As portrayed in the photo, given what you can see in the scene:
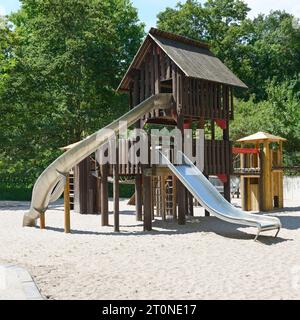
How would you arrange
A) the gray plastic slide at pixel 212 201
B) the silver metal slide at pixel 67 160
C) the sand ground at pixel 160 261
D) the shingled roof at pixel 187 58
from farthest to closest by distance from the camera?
1. the shingled roof at pixel 187 58
2. the silver metal slide at pixel 67 160
3. the gray plastic slide at pixel 212 201
4. the sand ground at pixel 160 261

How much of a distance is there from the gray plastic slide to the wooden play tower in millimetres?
840

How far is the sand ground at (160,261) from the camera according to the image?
736 centimetres

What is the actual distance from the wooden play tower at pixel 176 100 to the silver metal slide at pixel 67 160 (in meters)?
0.96

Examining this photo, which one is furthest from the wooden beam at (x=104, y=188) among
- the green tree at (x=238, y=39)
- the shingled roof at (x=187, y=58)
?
the green tree at (x=238, y=39)

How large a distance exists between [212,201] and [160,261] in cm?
456

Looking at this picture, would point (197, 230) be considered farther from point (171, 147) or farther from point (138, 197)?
point (138, 197)

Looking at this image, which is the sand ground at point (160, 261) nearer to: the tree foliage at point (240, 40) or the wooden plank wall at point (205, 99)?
the wooden plank wall at point (205, 99)

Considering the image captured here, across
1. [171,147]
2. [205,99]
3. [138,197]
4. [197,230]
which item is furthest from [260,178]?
[197,230]

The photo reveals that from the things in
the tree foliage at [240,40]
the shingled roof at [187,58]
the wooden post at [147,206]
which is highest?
the tree foliage at [240,40]

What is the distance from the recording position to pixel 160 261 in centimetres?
981

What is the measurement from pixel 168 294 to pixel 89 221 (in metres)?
11.3

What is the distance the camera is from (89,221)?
18125 millimetres
